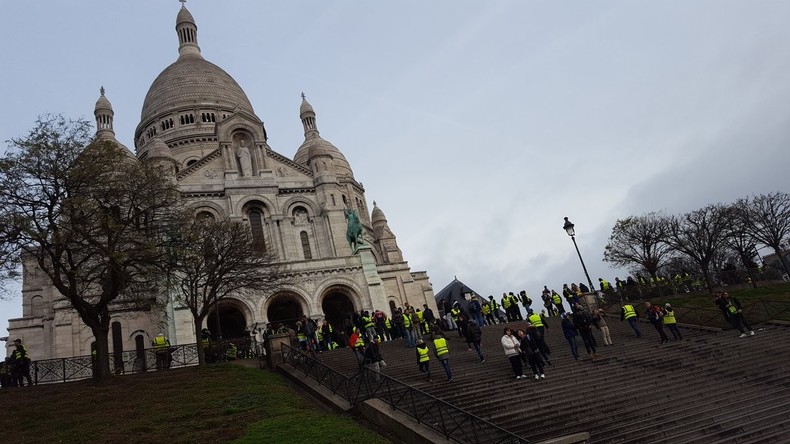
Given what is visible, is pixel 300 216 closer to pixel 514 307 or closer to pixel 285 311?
pixel 285 311

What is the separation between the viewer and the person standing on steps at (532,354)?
14617 mm

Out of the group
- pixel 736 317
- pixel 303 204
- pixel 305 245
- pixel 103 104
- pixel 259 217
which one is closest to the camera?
pixel 736 317

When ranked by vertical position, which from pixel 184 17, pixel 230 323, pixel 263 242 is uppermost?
pixel 184 17

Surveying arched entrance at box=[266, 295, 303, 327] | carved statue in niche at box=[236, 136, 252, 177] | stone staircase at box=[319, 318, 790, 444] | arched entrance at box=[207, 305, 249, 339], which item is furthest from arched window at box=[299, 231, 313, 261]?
stone staircase at box=[319, 318, 790, 444]

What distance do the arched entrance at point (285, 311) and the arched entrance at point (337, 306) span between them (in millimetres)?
1941

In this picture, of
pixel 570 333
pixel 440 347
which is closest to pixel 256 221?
pixel 440 347

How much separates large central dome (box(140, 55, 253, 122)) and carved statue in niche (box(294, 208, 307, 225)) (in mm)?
20572

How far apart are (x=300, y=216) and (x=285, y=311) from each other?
7718 mm

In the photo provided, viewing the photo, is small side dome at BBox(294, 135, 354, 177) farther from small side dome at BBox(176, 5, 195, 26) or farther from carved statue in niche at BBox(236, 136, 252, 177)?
small side dome at BBox(176, 5, 195, 26)

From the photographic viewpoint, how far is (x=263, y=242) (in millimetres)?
34281

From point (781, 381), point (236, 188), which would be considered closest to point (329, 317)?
point (236, 188)

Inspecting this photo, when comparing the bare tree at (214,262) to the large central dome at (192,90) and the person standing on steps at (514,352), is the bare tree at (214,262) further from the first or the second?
the large central dome at (192,90)

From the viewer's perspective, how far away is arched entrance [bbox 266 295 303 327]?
33.8 meters

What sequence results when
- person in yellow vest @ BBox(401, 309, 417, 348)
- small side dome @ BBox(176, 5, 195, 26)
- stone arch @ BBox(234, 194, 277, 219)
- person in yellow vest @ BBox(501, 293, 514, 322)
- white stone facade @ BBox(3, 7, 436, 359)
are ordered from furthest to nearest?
small side dome @ BBox(176, 5, 195, 26) → stone arch @ BBox(234, 194, 277, 219) → white stone facade @ BBox(3, 7, 436, 359) → person in yellow vest @ BBox(501, 293, 514, 322) → person in yellow vest @ BBox(401, 309, 417, 348)
